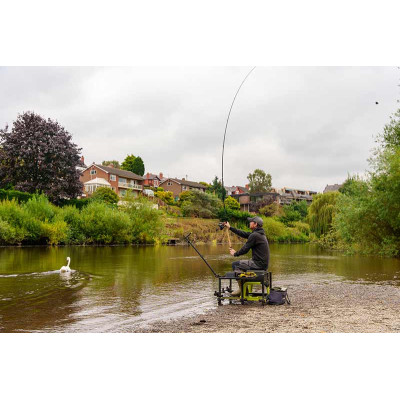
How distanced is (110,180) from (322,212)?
17180 millimetres

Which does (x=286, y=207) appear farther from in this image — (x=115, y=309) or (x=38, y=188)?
(x=115, y=309)

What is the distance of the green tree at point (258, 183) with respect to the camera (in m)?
40.4

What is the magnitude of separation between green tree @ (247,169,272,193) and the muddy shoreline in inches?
1231

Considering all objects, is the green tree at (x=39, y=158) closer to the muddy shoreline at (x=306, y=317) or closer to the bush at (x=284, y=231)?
the bush at (x=284, y=231)

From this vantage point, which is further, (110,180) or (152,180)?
(152,180)

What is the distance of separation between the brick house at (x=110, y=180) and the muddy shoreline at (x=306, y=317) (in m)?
27.0

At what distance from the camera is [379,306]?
308 inches

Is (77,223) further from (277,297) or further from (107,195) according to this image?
(277,297)

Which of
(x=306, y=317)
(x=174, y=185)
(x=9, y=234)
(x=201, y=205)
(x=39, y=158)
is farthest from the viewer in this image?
(x=174, y=185)

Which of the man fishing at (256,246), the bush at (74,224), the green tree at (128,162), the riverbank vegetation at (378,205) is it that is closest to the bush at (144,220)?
the green tree at (128,162)

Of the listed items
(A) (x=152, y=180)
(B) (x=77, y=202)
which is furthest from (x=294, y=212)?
(B) (x=77, y=202)

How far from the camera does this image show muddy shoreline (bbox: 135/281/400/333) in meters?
5.87

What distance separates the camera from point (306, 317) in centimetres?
660
